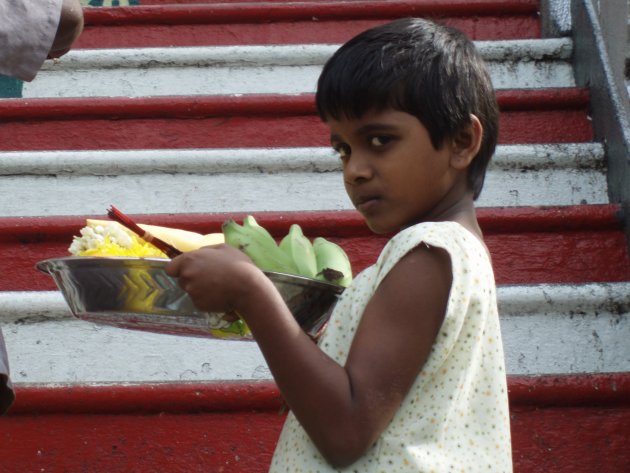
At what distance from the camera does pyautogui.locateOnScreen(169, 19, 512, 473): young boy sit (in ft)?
4.27

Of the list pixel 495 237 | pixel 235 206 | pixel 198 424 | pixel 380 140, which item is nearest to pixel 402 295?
pixel 380 140

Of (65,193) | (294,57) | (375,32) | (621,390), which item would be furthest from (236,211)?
(375,32)

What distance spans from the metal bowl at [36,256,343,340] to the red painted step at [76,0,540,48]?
245 centimetres

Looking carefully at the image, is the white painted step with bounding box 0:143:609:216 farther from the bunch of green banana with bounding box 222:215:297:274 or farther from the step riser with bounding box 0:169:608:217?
the bunch of green banana with bounding box 222:215:297:274

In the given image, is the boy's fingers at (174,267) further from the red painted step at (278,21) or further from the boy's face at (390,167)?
the red painted step at (278,21)

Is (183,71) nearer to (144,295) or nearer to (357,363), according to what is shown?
(144,295)

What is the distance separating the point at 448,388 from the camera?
1.38 m

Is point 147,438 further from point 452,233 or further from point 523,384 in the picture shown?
point 452,233

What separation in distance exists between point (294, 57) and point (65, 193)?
977 millimetres

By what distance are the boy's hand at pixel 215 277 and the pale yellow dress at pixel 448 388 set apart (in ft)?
0.61

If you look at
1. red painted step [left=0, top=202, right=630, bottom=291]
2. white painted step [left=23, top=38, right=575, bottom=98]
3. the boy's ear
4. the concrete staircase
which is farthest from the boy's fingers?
white painted step [left=23, top=38, right=575, bottom=98]

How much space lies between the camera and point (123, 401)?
7.00 ft

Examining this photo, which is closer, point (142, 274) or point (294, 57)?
point (142, 274)

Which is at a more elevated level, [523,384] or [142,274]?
[142,274]
